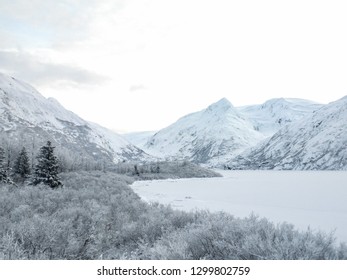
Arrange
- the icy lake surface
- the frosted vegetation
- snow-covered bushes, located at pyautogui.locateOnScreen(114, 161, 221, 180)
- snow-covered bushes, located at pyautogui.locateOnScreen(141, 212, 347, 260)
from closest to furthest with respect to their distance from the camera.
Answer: snow-covered bushes, located at pyautogui.locateOnScreen(141, 212, 347, 260) < the frosted vegetation < the icy lake surface < snow-covered bushes, located at pyautogui.locateOnScreen(114, 161, 221, 180)


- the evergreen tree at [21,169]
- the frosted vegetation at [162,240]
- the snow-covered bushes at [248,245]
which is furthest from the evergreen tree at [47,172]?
the snow-covered bushes at [248,245]

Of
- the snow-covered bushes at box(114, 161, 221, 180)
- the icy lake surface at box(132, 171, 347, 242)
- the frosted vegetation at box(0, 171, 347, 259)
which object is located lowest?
the snow-covered bushes at box(114, 161, 221, 180)

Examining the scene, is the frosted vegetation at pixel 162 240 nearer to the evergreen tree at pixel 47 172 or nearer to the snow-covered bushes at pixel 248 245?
the snow-covered bushes at pixel 248 245

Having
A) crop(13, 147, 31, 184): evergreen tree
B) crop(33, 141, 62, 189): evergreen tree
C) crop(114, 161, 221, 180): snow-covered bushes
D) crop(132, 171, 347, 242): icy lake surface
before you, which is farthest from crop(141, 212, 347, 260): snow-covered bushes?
crop(114, 161, 221, 180): snow-covered bushes

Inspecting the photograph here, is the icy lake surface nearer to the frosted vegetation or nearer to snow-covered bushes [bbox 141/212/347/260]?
snow-covered bushes [bbox 141/212/347/260]

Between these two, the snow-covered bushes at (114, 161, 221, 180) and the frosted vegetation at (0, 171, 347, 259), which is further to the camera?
the snow-covered bushes at (114, 161, 221, 180)

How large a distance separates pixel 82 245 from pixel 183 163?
5733 inches

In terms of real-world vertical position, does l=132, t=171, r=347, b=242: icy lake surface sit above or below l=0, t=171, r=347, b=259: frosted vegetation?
below

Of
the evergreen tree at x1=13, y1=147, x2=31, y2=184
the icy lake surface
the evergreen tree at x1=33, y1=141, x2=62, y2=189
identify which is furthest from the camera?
the evergreen tree at x1=13, y1=147, x2=31, y2=184

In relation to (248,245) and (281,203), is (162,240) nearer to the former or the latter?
(248,245)

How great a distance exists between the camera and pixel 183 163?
156375mm

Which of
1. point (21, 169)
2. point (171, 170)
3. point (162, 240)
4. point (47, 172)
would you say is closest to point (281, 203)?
point (162, 240)
